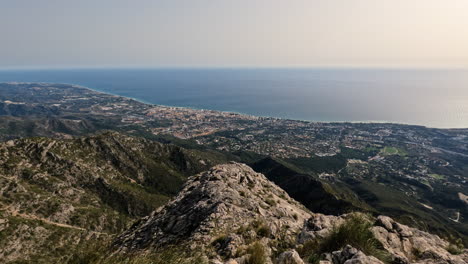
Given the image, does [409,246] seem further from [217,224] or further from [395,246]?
[217,224]

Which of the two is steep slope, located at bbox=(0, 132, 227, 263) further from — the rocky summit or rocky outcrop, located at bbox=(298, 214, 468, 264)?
rocky outcrop, located at bbox=(298, 214, 468, 264)

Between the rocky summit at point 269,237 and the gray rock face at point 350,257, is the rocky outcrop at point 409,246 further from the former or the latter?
the gray rock face at point 350,257

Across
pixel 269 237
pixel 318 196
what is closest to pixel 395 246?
pixel 269 237

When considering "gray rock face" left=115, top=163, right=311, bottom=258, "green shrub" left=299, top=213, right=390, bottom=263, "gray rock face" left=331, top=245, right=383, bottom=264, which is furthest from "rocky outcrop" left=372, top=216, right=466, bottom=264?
"gray rock face" left=115, top=163, right=311, bottom=258

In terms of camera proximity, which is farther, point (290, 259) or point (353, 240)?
point (353, 240)

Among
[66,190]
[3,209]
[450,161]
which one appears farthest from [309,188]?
[450,161]

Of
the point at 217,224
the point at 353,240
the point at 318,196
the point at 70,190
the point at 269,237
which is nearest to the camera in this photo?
the point at 353,240
